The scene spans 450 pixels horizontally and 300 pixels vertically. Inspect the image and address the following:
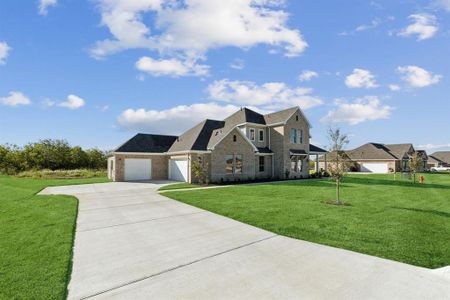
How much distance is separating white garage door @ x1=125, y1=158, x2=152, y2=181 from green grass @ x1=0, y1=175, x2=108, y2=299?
14621 millimetres

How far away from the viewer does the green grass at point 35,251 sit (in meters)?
4.34

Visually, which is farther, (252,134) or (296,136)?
(296,136)

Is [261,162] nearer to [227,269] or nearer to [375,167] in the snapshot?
[227,269]

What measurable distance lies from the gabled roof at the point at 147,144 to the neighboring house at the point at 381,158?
3318cm

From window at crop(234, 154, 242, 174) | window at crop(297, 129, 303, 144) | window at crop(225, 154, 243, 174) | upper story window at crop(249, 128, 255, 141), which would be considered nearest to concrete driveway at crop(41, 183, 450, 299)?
window at crop(225, 154, 243, 174)

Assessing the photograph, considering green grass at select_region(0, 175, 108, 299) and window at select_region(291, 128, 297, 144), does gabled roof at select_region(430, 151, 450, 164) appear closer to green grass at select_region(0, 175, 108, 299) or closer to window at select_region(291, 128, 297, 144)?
window at select_region(291, 128, 297, 144)

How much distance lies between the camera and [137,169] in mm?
26656

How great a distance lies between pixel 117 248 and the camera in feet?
21.3

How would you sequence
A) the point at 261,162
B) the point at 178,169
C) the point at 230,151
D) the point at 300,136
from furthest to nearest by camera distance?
the point at 300,136 → the point at 261,162 → the point at 178,169 → the point at 230,151

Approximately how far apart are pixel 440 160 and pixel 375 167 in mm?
45505

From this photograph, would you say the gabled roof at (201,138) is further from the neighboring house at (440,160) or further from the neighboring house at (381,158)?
the neighboring house at (440,160)

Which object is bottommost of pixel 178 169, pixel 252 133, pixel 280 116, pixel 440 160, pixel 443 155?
pixel 178 169

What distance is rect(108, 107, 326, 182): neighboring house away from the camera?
2414 centimetres

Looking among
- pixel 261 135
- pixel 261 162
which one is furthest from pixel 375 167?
pixel 261 162
